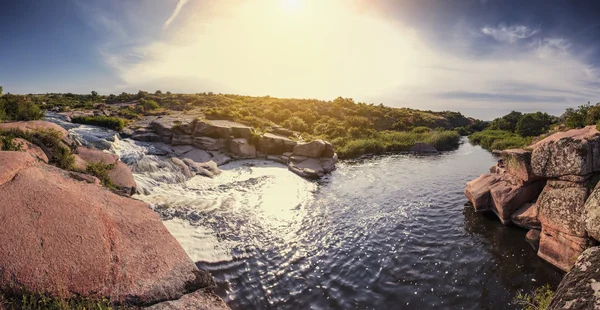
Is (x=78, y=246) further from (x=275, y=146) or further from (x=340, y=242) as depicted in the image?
(x=275, y=146)

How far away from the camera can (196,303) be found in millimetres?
6457

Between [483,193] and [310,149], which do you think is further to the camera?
[310,149]

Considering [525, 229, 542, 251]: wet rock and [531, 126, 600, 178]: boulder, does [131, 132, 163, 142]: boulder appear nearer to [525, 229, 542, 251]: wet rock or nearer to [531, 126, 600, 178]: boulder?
[531, 126, 600, 178]: boulder

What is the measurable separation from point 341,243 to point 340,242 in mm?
88

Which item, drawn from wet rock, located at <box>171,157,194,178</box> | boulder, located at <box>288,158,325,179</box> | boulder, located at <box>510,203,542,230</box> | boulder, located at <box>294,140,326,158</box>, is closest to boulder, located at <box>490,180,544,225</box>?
Answer: boulder, located at <box>510,203,542,230</box>

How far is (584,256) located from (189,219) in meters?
14.1

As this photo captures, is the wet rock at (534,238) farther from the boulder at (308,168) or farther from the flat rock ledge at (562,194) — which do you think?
the boulder at (308,168)

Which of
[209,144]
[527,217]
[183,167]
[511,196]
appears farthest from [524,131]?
[183,167]

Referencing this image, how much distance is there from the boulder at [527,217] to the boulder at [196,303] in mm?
13327

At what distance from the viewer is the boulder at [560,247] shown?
9.02 metres

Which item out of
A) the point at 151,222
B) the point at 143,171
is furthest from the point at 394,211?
the point at 143,171

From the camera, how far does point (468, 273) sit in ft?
32.1

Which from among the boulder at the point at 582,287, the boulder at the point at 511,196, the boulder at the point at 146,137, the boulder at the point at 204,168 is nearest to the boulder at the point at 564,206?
the boulder at the point at 511,196

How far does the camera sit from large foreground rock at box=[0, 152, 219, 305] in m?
5.62
